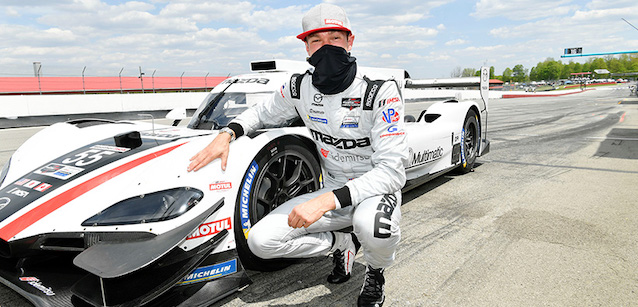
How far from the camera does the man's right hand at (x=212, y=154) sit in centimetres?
237

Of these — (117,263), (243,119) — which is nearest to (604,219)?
(243,119)

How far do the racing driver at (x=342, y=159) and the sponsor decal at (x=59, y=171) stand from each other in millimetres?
738

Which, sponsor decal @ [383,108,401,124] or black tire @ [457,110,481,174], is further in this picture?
black tire @ [457,110,481,174]

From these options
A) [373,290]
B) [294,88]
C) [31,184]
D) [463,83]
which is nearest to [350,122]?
[294,88]

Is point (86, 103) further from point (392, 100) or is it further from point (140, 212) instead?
point (392, 100)

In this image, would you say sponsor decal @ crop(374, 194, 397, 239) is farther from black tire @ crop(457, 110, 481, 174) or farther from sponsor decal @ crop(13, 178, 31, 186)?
black tire @ crop(457, 110, 481, 174)

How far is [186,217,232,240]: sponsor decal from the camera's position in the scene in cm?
226

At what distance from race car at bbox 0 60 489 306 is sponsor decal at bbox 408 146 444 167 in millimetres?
1438

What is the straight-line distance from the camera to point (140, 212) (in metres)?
2.11

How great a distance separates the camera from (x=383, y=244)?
2250mm

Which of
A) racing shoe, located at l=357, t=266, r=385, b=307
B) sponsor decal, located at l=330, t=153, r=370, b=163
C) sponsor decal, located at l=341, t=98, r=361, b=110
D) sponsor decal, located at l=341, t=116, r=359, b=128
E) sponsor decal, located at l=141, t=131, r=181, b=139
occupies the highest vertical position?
sponsor decal, located at l=341, t=98, r=361, b=110

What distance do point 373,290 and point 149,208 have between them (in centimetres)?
126

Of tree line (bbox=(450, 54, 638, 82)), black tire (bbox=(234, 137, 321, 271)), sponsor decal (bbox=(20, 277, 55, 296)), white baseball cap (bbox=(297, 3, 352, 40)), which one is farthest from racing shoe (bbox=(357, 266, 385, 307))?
tree line (bbox=(450, 54, 638, 82))

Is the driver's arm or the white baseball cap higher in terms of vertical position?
the white baseball cap
